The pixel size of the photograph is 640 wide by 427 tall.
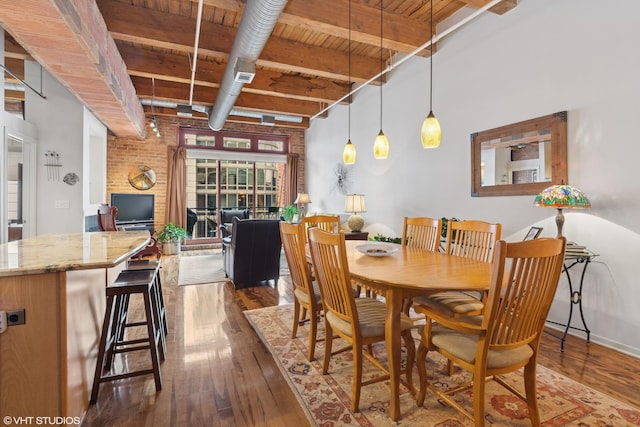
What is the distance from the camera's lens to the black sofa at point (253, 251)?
4164 millimetres

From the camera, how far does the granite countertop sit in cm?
140

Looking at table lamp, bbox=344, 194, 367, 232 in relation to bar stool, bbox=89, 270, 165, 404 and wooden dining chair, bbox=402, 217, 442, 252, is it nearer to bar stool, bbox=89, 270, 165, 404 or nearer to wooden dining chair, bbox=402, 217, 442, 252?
wooden dining chair, bbox=402, 217, 442, 252

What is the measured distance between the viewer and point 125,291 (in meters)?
1.97

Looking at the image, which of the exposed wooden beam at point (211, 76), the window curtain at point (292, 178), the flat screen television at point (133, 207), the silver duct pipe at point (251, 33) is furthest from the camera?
the window curtain at point (292, 178)

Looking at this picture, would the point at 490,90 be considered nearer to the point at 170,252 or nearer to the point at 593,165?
the point at 593,165

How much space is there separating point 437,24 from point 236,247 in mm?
3795

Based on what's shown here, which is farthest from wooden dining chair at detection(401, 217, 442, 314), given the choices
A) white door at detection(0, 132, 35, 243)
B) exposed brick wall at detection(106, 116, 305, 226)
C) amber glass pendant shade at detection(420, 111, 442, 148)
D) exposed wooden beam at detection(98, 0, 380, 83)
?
exposed brick wall at detection(106, 116, 305, 226)

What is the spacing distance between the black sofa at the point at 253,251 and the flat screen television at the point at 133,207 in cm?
360

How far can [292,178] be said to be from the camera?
875cm

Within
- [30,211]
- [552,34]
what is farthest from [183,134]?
[552,34]

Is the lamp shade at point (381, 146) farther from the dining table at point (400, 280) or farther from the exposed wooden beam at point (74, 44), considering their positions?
the exposed wooden beam at point (74, 44)

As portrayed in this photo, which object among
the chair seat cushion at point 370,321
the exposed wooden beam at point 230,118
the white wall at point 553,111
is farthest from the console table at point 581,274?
the exposed wooden beam at point 230,118

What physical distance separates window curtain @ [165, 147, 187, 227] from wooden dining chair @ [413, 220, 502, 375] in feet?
21.4

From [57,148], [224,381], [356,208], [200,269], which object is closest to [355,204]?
[356,208]
